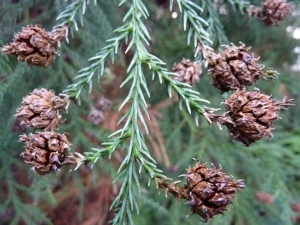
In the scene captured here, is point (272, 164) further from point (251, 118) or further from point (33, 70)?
point (33, 70)

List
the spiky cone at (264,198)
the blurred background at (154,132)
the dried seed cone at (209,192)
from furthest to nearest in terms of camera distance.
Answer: the spiky cone at (264,198) < the blurred background at (154,132) < the dried seed cone at (209,192)

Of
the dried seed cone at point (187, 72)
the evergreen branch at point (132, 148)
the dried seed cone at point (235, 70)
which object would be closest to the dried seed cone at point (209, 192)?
the evergreen branch at point (132, 148)

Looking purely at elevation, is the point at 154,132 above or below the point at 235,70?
below

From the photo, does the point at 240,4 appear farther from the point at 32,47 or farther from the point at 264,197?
the point at 264,197

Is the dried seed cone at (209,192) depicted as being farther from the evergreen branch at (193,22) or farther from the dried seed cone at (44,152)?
the evergreen branch at (193,22)

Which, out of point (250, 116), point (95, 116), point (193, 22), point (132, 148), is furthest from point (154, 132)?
point (250, 116)

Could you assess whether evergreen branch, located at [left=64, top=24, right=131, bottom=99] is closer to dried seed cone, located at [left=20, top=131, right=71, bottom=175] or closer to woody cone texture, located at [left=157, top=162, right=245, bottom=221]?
dried seed cone, located at [left=20, top=131, right=71, bottom=175]
